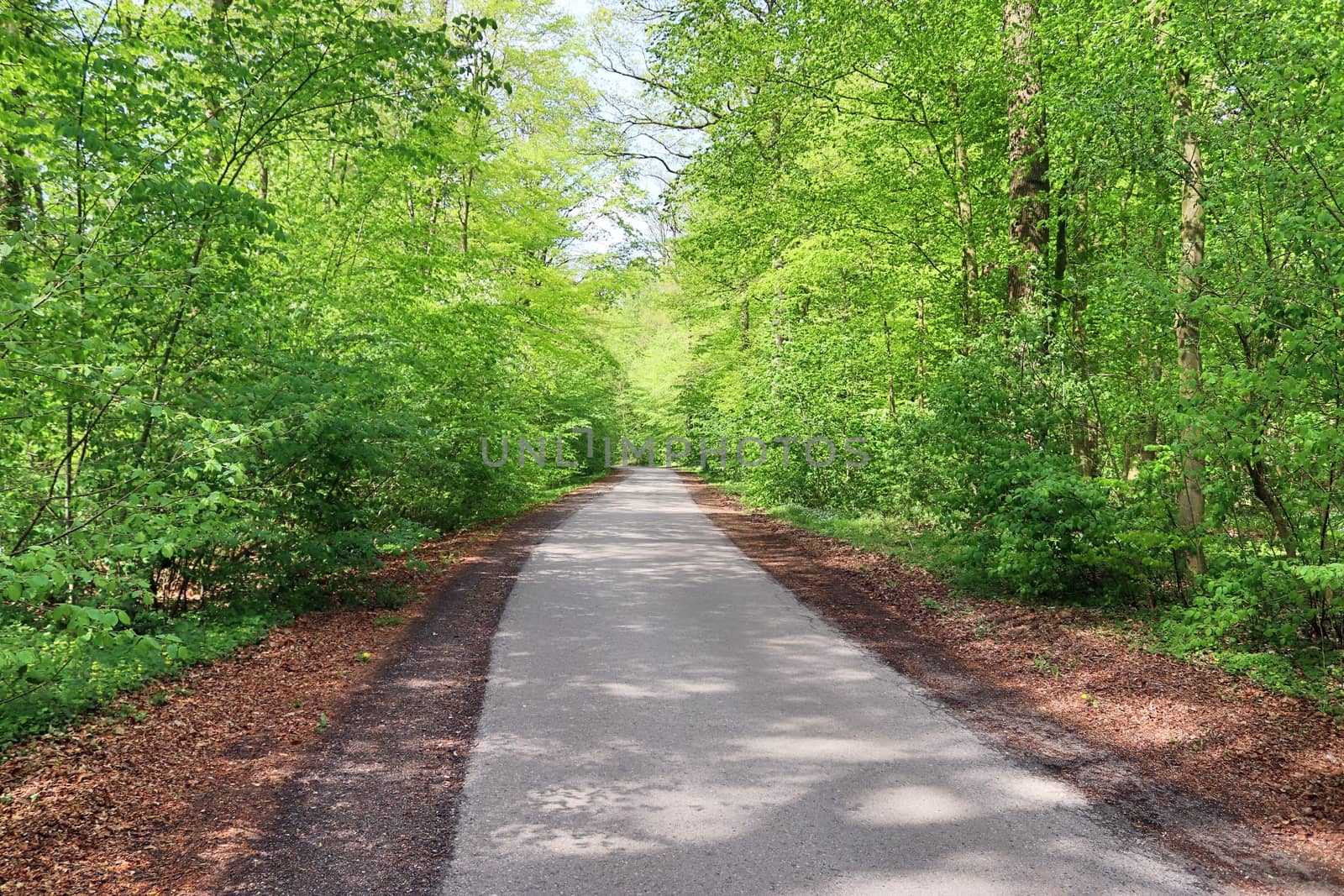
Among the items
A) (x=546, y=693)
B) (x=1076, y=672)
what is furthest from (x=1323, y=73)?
(x=546, y=693)

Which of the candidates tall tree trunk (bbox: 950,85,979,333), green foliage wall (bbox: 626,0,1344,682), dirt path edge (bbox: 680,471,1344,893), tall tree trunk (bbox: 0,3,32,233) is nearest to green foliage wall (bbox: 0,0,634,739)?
tall tree trunk (bbox: 0,3,32,233)

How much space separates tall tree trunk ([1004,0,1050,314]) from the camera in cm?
1013

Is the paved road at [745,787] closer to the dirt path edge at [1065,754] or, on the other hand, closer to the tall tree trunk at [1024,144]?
the dirt path edge at [1065,754]

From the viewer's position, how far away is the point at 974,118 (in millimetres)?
12391

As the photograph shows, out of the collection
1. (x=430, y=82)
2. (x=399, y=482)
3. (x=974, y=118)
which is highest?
(x=974, y=118)

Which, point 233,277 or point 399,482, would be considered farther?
point 399,482

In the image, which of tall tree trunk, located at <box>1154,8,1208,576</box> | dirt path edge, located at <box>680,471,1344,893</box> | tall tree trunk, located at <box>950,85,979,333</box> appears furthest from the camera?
tall tree trunk, located at <box>950,85,979,333</box>

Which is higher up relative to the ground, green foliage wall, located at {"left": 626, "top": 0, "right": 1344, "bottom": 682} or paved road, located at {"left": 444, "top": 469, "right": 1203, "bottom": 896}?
green foliage wall, located at {"left": 626, "top": 0, "right": 1344, "bottom": 682}

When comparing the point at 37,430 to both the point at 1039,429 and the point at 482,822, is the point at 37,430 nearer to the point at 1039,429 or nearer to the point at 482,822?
the point at 482,822

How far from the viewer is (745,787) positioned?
4305mm

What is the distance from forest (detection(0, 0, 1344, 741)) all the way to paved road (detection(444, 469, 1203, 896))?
199cm

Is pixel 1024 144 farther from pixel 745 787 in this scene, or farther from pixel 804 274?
pixel 745 787

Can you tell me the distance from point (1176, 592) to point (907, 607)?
2667 millimetres

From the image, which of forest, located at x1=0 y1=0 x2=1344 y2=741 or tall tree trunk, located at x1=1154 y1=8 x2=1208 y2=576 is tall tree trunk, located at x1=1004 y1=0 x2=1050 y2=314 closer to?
forest, located at x1=0 y1=0 x2=1344 y2=741
